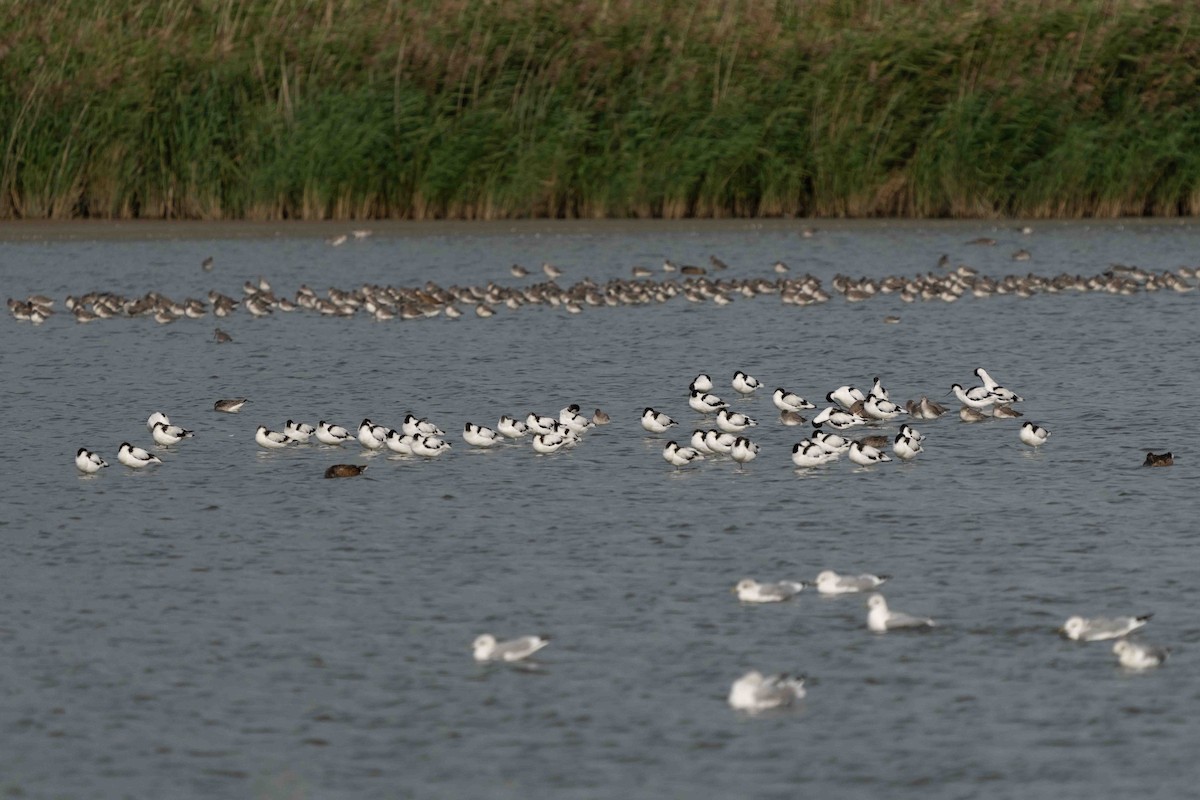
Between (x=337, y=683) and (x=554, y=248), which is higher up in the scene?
(x=337, y=683)

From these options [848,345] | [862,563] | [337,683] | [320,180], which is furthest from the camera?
[320,180]

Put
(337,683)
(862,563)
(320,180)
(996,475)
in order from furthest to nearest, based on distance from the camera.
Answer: (320,180) < (996,475) < (862,563) < (337,683)

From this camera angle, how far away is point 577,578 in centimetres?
1306

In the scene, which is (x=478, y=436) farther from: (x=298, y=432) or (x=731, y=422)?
(x=731, y=422)

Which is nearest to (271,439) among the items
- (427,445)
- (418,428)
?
(418,428)

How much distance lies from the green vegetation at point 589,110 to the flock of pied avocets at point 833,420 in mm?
15067

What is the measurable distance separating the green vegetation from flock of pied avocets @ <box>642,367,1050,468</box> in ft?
49.4

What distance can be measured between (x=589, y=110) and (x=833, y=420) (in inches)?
712

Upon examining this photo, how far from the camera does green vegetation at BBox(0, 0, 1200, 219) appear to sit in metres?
35.5

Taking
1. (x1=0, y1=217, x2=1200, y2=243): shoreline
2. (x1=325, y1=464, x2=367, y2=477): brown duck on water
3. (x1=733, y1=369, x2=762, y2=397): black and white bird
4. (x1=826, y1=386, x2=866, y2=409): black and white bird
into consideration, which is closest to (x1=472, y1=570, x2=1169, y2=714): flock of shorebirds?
(x1=325, y1=464, x2=367, y2=477): brown duck on water

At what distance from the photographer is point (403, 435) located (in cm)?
1778

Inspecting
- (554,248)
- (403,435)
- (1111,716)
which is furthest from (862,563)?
(554,248)

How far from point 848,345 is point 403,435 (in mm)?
8921

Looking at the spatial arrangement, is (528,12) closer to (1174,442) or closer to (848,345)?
(848,345)
